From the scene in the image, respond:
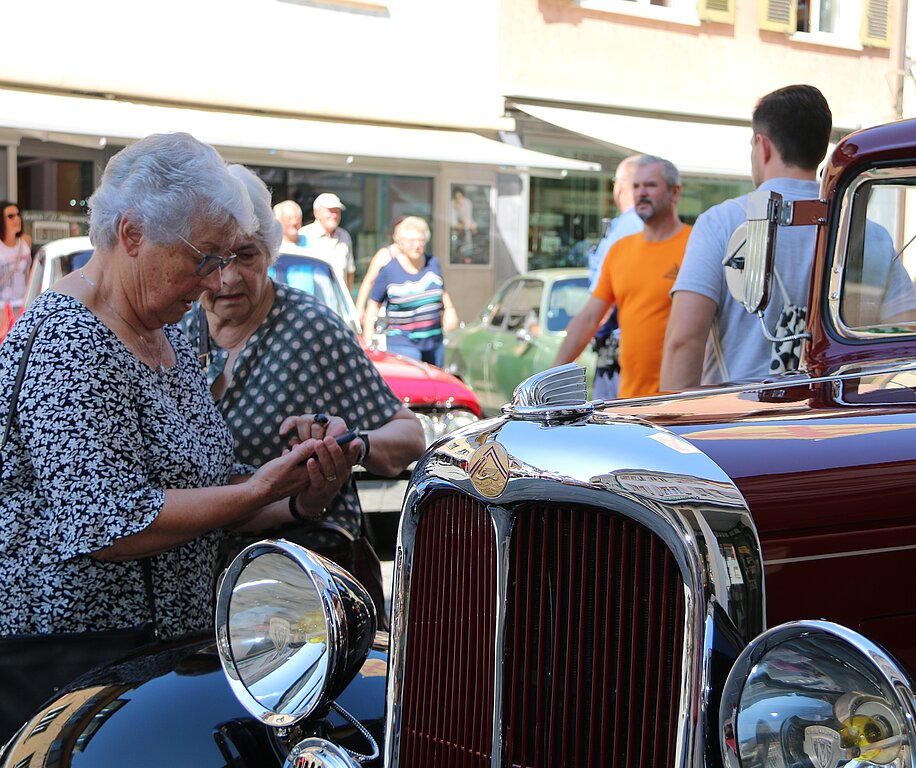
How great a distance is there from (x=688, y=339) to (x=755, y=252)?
2.17 ft

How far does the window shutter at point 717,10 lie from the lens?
54.4ft

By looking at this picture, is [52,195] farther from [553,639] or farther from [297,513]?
[553,639]

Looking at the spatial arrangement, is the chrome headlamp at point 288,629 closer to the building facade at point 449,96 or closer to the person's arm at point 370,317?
the person's arm at point 370,317

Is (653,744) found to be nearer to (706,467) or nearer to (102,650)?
(706,467)

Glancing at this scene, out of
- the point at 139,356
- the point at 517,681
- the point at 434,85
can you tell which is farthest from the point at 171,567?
the point at 434,85

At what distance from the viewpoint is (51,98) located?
11828 mm

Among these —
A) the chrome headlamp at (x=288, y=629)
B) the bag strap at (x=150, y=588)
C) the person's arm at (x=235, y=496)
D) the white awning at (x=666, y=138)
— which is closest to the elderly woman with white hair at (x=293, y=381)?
the person's arm at (x=235, y=496)

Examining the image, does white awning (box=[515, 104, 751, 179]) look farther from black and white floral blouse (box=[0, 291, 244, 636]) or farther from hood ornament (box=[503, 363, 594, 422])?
hood ornament (box=[503, 363, 594, 422])

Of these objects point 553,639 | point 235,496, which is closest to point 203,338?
point 235,496

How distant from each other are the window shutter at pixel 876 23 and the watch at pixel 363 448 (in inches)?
669

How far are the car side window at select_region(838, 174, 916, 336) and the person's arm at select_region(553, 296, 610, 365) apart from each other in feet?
6.88

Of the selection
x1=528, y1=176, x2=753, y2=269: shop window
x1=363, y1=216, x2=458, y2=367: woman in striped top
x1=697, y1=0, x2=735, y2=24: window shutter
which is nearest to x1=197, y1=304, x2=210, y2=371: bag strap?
x1=363, y1=216, x2=458, y2=367: woman in striped top

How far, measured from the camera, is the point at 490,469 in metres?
1.96

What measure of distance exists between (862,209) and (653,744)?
1.71 meters
